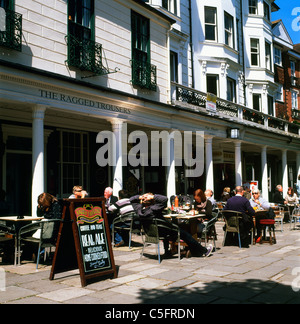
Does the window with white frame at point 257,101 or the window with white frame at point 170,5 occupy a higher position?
the window with white frame at point 170,5

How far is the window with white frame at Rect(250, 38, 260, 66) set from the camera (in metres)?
23.4

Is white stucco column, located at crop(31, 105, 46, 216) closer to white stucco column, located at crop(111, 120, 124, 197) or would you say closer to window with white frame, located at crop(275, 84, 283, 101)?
white stucco column, located at crop(111, 120, 124, 197)

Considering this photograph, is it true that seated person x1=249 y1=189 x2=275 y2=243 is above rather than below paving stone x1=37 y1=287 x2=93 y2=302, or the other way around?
above

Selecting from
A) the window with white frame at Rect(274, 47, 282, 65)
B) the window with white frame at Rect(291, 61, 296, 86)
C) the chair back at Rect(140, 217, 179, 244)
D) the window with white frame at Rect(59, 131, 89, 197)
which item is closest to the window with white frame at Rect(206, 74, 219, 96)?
the window with white frame at Rect(59, 131, 89, 197)

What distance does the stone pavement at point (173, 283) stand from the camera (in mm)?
5148

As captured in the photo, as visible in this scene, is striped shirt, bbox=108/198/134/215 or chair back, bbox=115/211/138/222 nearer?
chair back, bbox=115/211/138/222

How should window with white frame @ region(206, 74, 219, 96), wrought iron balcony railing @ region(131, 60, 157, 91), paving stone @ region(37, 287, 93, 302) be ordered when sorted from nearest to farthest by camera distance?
paving stone @ region(37, 287, 93, 302) < wrought iron balcony railing @ region(131, 60, 157, 91) < window with white frame @ region(206, 74, 219, 96)

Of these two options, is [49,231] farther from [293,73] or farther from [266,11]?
[293,73]

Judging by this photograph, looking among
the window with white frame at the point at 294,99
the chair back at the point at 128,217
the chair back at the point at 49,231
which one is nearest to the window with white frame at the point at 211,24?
the chair back at the point at 128,217

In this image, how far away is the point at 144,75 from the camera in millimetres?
13227

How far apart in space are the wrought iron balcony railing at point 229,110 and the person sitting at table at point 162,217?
758 centimetres

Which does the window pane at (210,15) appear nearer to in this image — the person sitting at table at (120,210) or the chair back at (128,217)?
the person sitting at table at (120,210)

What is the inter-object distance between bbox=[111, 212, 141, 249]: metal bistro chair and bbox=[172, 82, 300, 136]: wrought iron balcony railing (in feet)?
21.7
